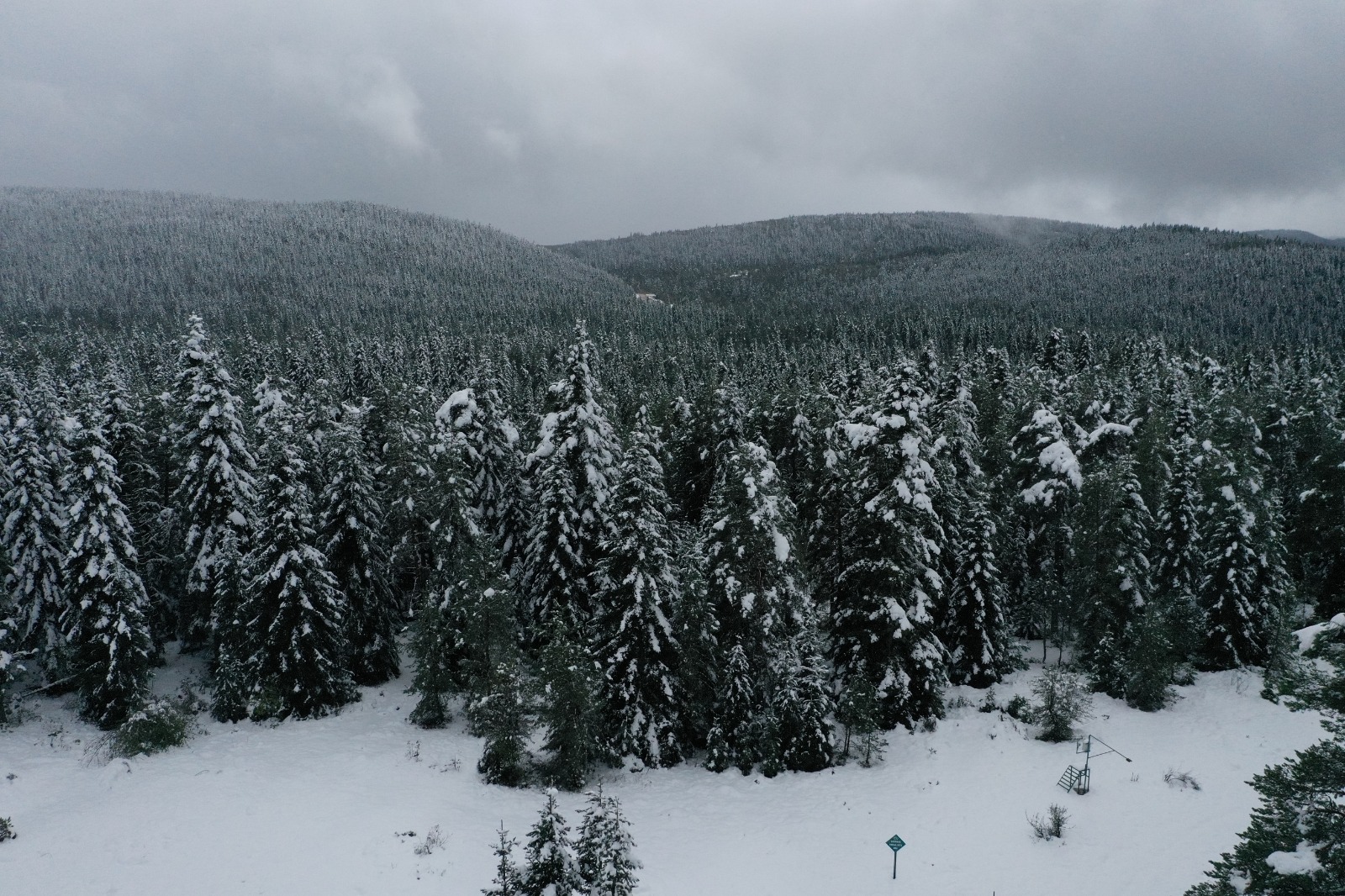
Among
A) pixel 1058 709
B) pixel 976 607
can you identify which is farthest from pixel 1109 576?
pixel 1058 709

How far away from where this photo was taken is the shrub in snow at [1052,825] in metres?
19.3

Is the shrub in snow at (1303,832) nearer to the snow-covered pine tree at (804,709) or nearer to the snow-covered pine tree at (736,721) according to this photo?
the snow-covered pine tree at (804,709)

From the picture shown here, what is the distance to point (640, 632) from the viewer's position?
2441cm

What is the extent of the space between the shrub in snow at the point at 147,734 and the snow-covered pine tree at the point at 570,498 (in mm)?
12919

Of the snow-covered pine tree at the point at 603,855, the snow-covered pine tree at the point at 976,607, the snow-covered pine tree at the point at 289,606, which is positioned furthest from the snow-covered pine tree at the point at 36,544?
the snow-covered pine tree at the point at 976,607

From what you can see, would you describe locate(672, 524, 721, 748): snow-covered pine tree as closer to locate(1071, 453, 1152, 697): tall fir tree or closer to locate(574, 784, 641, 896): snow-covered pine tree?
locate(574, 784, 641, 896): snow-covered pine tree

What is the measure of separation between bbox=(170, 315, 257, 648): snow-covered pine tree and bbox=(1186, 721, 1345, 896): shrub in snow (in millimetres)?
33023

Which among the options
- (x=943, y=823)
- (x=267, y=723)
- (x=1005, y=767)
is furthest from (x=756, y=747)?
(x=267, y=723)

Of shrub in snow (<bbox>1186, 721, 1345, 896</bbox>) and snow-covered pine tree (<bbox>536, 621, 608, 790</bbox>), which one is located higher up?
shrub in snow (<bbox>1186, 721, 1345, 896</bbox>)

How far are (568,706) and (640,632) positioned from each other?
12.7ft

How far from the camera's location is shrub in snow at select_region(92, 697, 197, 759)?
74.3 feet

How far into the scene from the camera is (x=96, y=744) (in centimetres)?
2344

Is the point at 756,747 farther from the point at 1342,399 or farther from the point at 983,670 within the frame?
the point at 1342,399

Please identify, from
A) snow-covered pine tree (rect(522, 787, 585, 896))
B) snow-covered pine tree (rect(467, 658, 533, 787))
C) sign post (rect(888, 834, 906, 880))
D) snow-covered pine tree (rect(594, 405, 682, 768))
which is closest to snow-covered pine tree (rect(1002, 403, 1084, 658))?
sign post (rect(888, 834, 906, 880))
